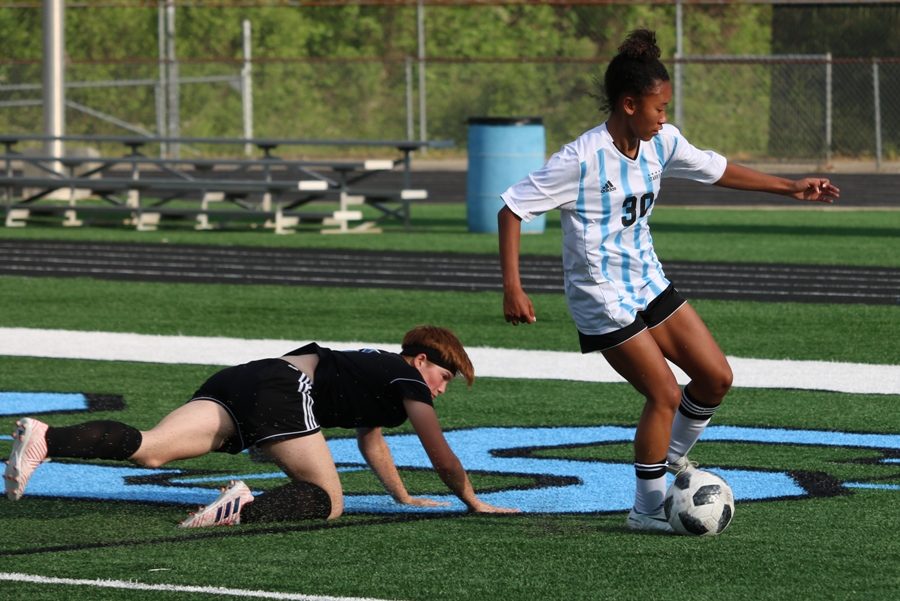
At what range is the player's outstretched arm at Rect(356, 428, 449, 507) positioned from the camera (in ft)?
21.3

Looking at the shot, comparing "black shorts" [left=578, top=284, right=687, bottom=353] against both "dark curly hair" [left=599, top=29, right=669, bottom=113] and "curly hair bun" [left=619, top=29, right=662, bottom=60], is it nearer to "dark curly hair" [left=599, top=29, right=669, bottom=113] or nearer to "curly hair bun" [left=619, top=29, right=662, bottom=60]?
"dark curly hair" [left=599, top=29, right=669, bottom=113]

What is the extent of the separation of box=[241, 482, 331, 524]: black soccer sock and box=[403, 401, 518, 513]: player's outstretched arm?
1.38 ft

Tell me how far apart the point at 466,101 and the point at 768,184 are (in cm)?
3114

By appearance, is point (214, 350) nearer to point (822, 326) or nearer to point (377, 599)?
point (822, 326)

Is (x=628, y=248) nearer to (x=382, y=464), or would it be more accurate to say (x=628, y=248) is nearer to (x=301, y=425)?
(x=382, y=464)

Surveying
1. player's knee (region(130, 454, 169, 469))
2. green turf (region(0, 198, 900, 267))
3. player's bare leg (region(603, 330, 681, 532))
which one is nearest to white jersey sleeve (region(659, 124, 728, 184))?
player's bare leg (region(603, 330, 681, 532))

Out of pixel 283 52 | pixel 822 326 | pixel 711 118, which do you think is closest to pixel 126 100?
pixel 283 52

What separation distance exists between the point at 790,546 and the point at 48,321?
818cm

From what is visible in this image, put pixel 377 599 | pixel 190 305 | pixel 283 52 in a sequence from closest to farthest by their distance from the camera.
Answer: pixel 377 599 → pixel 190 305 → pixel 283 52

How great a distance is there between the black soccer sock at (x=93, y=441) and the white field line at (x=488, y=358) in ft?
14.3

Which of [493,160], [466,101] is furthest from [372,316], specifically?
[466,101]

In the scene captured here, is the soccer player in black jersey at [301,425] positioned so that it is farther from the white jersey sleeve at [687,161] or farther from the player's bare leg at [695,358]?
the white jersey sleeve at [687,161]

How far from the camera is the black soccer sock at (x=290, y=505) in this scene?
6184 mm

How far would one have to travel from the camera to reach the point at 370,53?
43906mm
